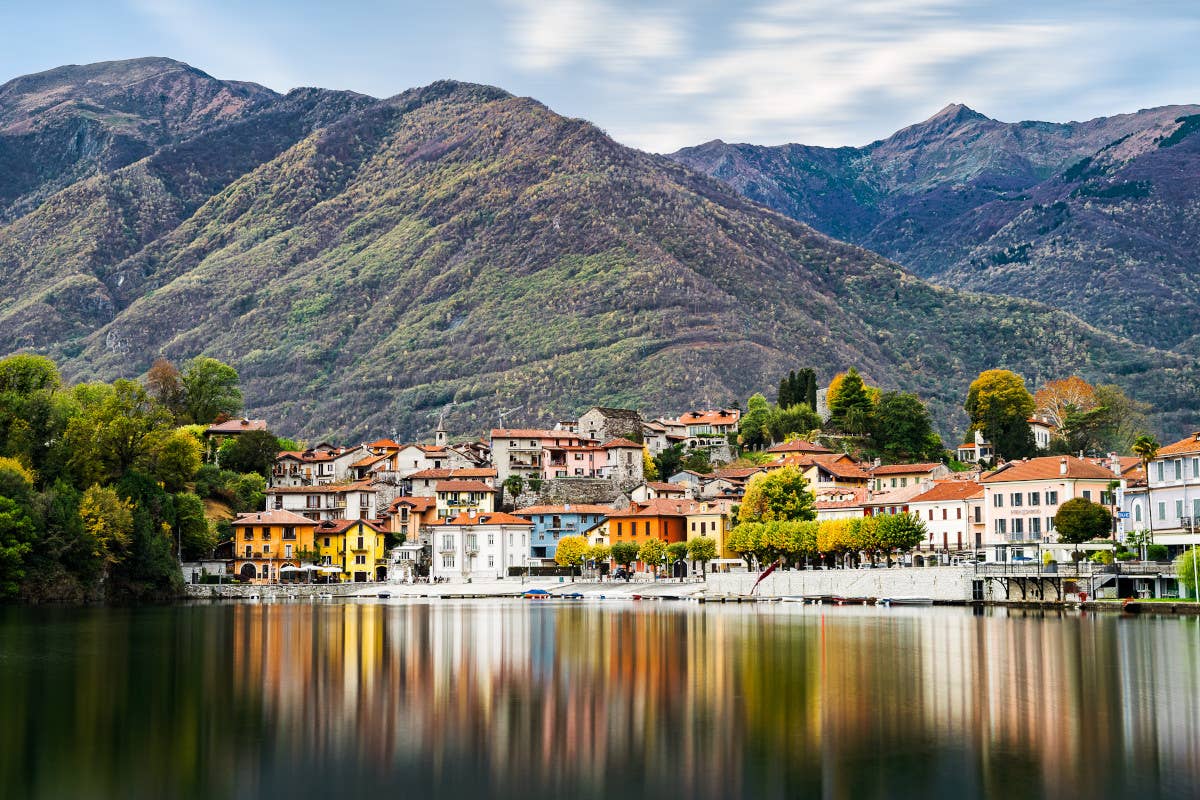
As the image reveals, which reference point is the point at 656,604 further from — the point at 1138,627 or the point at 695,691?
the point at 695,691

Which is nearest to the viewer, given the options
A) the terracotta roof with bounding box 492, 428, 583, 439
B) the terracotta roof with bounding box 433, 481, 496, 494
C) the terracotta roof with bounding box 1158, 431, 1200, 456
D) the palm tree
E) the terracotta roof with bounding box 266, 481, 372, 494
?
the terracotta roof with bounding box 1158, 431, 1200, 456

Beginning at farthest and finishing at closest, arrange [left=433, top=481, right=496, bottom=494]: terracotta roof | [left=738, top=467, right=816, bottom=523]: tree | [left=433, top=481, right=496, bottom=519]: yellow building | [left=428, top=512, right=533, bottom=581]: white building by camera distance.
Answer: [left=433, top=481, right=496, bottom=494]: terracotta roof
[left=433, top=481, right=496, bottom=519]: yellow building
[left=428, top=512, right=533, bottom=581]: white building
[left=738, top=467, right=816, bottom=523]: tree

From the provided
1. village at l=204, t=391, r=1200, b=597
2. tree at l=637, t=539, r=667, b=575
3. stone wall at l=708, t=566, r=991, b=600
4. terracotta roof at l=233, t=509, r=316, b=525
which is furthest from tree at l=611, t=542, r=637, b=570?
terracotta roof at l=233, t=509, r=316, b=525

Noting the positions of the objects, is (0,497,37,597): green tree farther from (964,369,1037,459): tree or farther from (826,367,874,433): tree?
(964,369,1037,459): tree

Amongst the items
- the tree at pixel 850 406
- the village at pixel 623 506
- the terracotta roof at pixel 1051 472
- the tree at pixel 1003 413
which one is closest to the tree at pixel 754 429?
the village at pixel 623 506

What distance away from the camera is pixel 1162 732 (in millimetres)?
33375

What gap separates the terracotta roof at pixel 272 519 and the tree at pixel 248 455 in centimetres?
2014

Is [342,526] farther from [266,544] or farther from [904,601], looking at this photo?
[904,601]

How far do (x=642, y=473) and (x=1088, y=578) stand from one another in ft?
226

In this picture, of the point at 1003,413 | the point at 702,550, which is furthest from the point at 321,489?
the point at 1003,413

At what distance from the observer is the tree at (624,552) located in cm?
12194

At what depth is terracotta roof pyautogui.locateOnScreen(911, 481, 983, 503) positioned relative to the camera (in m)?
102

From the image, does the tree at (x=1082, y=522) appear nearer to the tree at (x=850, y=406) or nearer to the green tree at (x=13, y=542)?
the green tree at (x=13, y=542)

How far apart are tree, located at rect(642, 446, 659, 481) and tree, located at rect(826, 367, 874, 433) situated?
61.1 feet
